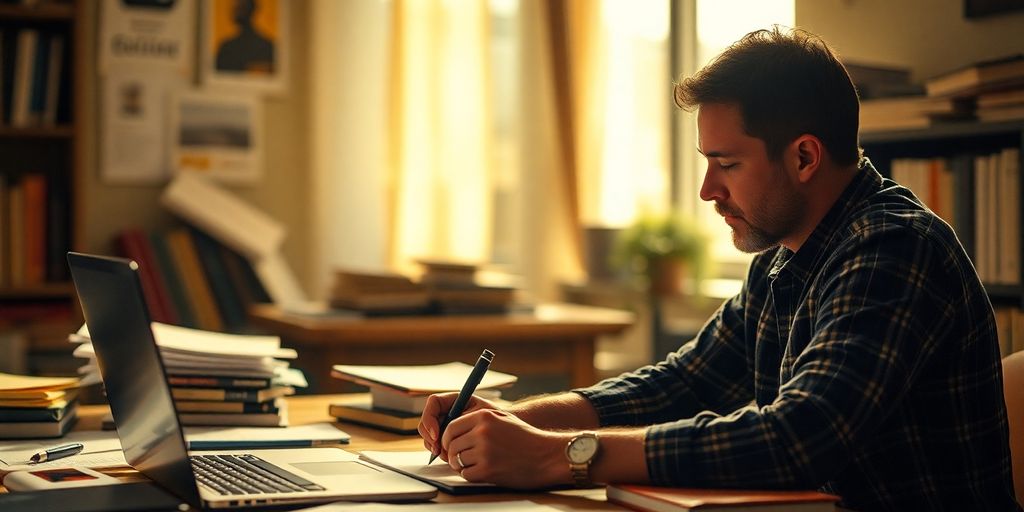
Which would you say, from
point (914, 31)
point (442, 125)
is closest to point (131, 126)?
point (442, 125)

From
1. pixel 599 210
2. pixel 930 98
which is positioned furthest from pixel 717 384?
pixel 599 210

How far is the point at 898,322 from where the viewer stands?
1323mm

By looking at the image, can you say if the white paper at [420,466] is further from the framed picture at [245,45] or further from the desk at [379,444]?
the framed picture at [245,45]

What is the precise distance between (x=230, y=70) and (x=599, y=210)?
5.03 ft

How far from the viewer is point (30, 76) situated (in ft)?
12.9

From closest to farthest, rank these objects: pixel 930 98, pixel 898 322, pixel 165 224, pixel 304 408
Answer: pixel 898 322
pixel 304 408
pixel 930 98
pixel 165 224

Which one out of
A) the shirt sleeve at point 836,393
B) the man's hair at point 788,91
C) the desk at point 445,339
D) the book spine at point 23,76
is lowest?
the desk at point 445,339

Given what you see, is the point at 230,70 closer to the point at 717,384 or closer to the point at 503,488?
the point at 717,384

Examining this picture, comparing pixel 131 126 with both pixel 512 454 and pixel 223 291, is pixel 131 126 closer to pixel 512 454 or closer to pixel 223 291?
pixel 223 291

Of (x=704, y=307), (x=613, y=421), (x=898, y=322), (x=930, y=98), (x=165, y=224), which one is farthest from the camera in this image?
(x=165, y=224)

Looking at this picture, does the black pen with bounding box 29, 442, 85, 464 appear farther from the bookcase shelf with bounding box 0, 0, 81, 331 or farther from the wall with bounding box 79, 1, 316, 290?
the wall with bounding box 79, 1, 316, 290

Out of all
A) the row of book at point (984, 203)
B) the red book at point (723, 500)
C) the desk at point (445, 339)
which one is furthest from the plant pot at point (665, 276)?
the red book at point (723, 500)

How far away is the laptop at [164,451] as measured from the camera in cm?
118

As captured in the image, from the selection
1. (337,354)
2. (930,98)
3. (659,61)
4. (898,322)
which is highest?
(659,61)
